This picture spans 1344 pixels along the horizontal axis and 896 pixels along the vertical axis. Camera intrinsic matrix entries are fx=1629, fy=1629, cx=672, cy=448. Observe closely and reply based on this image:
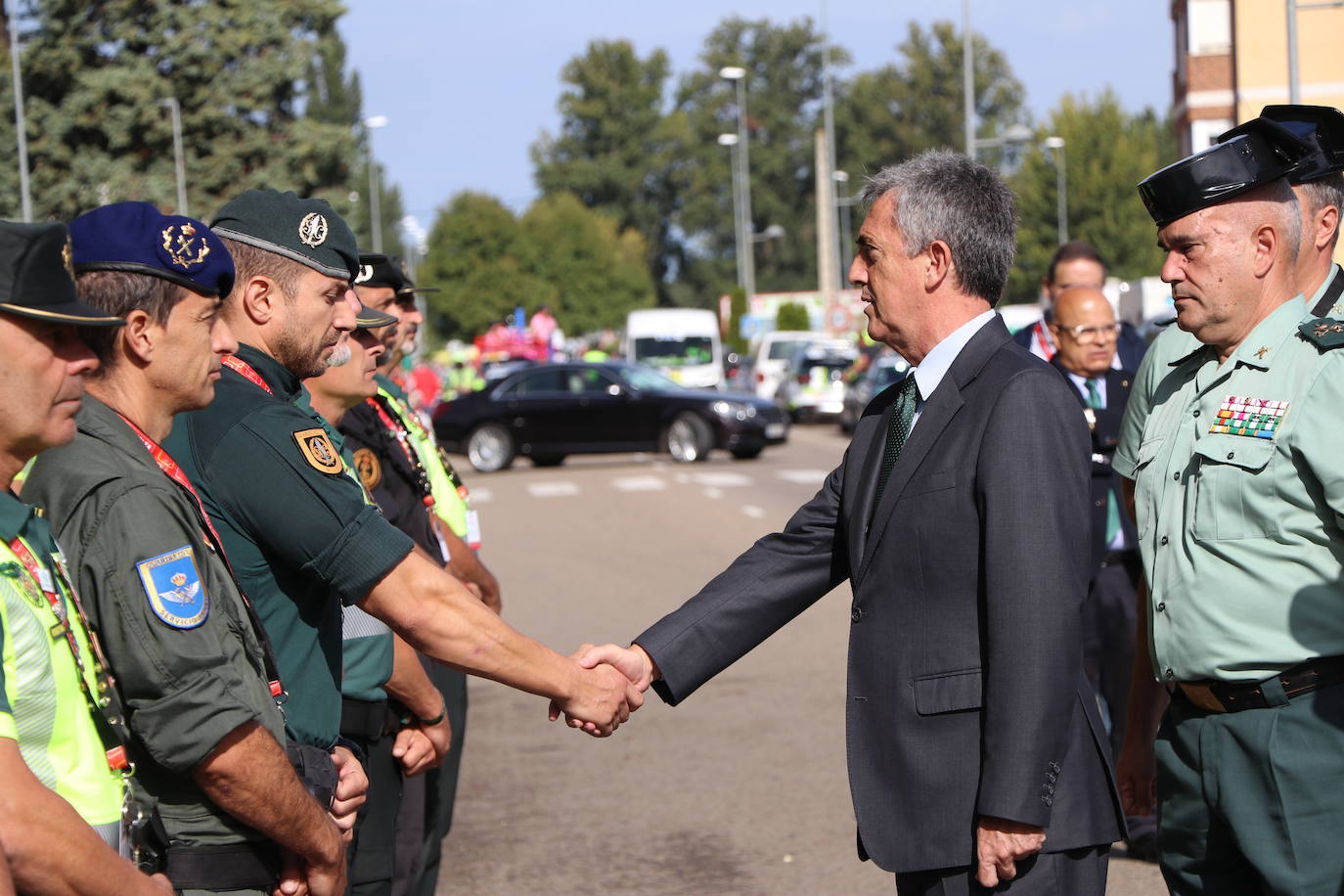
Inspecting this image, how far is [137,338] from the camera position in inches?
116

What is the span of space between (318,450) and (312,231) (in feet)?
2.03

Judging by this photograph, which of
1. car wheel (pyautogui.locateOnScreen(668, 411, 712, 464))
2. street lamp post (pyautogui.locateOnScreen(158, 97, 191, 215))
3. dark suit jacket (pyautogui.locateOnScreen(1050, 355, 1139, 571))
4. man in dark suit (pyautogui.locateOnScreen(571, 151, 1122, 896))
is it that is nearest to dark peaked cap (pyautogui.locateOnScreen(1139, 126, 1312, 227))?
man in dark suit (pyautogui.locateOnScreen(571, 151, 1122, 896))

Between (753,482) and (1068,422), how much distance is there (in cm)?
1860

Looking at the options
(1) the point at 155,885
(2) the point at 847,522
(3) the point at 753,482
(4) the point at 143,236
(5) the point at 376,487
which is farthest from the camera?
(3) the point at 753,482

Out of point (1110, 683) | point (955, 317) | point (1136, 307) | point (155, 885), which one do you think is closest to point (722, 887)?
point (1110, 683)

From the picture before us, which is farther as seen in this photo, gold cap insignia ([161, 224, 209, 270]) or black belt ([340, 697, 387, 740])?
black belt ([340, 697, 387, 740])

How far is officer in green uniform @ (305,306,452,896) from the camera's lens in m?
4.10

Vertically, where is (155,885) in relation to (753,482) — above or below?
above

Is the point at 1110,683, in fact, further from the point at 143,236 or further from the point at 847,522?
the point at 143,236

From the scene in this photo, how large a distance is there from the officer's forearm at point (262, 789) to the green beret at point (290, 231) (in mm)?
1171

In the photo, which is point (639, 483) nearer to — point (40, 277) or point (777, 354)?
point (777, 354)

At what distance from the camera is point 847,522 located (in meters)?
3.61

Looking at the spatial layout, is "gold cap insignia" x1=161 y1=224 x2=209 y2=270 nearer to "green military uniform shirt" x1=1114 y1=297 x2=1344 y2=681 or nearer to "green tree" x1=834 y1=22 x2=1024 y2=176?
"green military uniform shirt" x1=1114 y1=297 x2=1344 y2=681

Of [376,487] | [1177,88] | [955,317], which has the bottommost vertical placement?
[376,487]
